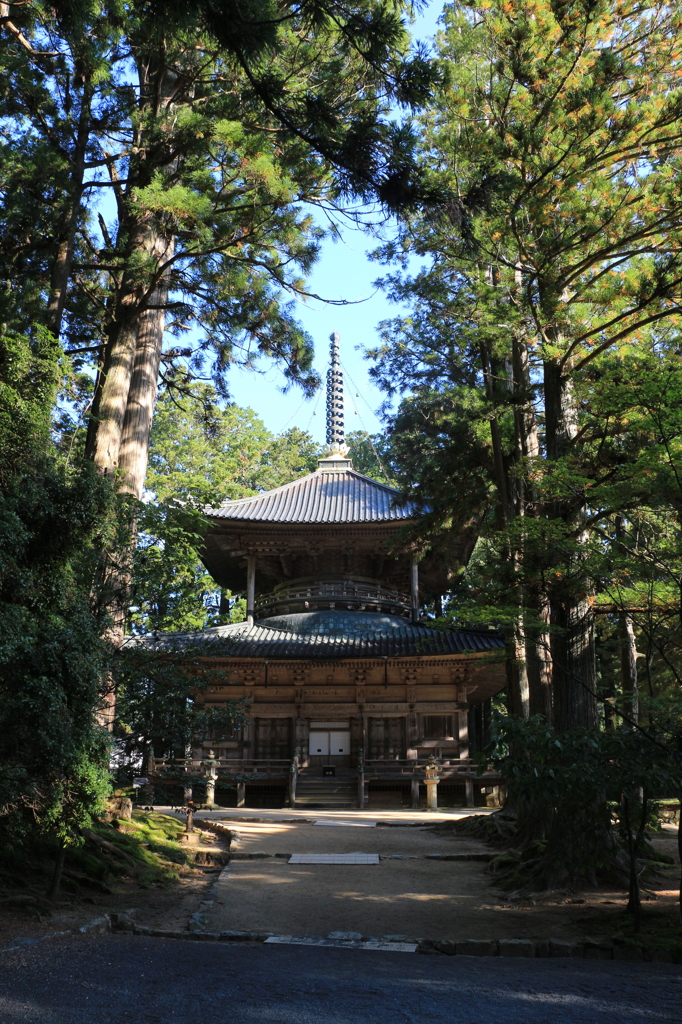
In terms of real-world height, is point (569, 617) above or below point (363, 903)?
above

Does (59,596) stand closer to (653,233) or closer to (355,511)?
(653,233)

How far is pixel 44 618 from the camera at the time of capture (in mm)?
6098

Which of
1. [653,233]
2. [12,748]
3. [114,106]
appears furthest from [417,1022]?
[114,106]

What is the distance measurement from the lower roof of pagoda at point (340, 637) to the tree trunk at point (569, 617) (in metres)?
9.10

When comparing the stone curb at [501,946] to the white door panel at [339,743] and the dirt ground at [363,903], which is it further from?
the white door panel at [339,743]

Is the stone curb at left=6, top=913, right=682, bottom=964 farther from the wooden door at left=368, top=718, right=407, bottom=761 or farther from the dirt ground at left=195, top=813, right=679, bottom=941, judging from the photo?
the wooden door at left=368, top=718, right=407, bottom=761

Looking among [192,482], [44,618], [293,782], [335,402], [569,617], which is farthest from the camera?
[335,402]

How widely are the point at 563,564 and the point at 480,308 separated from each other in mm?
3312

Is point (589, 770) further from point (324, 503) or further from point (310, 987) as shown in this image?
point (324, 503)

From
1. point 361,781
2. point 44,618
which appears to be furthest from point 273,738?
point 44,618

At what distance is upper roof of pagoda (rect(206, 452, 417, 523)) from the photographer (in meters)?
20.4

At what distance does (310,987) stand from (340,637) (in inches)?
577

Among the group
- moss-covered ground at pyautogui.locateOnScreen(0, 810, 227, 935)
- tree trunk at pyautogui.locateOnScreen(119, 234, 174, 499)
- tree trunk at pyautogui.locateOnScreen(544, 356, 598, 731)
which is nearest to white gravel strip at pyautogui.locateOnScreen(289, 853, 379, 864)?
moss-covered ground at pyautogui.locateOnScreen(0, 810, 227, 935)

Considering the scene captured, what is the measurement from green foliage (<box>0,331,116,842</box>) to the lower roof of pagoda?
37.9ft
